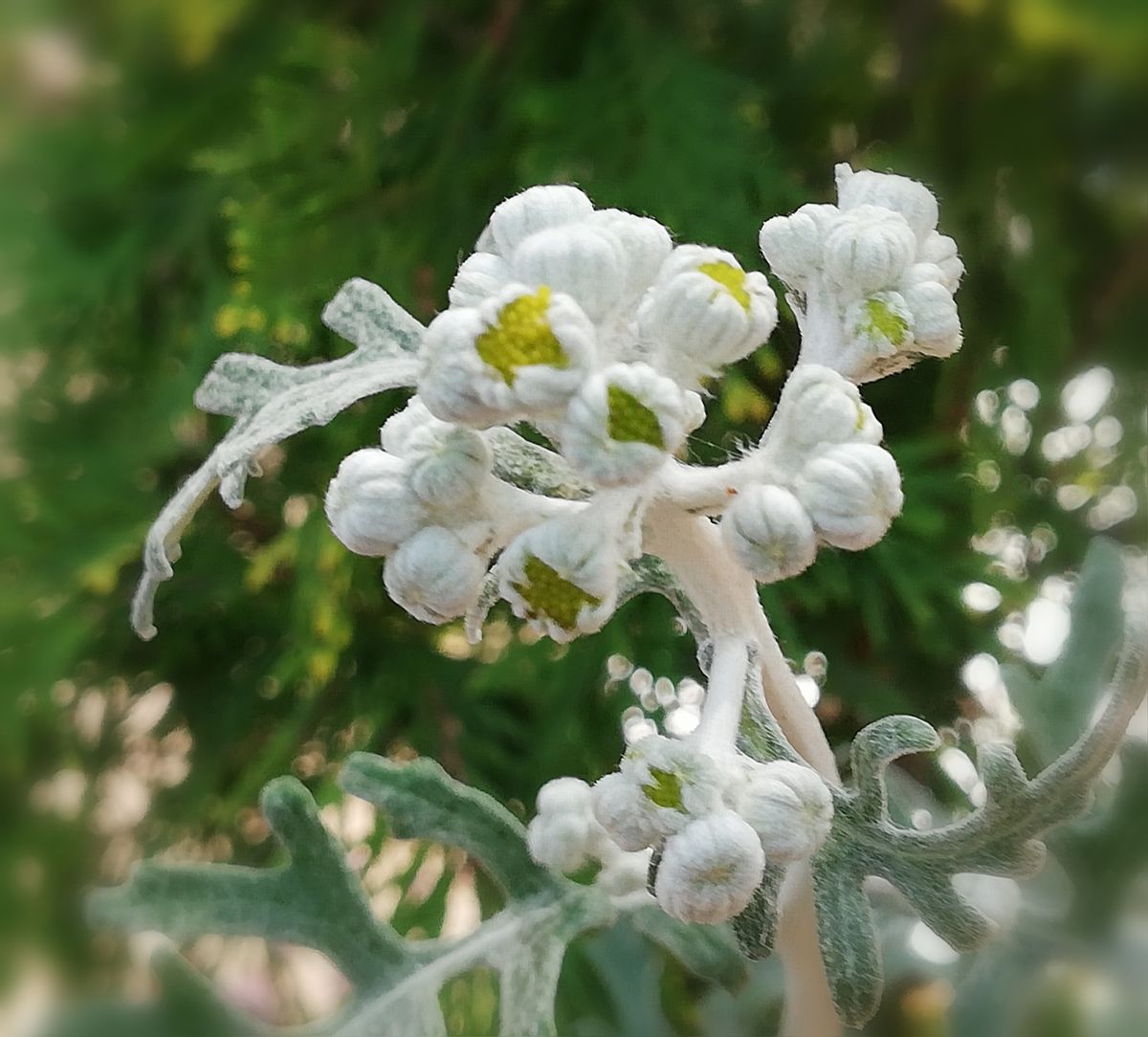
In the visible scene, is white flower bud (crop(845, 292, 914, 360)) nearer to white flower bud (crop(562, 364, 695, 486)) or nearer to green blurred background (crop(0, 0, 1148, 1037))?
white flower bud (crop(562, 364, 695, 486))

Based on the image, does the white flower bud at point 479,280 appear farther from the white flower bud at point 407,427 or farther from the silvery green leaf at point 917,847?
the silvery green leaf at point 917,847

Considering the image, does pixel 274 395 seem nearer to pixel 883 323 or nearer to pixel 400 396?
pixel 883 323

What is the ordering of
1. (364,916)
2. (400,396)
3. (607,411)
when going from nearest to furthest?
(607,411) → (364,916) → (400,396)

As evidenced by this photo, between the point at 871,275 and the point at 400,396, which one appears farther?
the point at 400,396

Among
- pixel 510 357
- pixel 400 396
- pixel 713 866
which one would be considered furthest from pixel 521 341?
pixel 400 396

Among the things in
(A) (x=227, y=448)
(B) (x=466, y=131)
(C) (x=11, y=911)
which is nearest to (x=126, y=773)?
(C) (x=11, y=911)

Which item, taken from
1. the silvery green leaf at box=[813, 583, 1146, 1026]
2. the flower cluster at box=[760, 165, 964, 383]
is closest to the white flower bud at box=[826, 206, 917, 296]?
the flower cluster at box=[760, 165, 964, 383]

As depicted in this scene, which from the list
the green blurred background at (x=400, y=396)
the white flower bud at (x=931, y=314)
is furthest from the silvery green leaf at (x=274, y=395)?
the green blurred background at (x=400, y=396)
